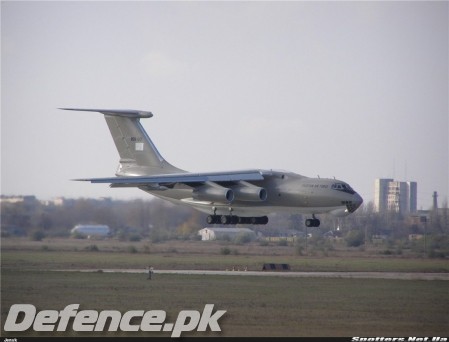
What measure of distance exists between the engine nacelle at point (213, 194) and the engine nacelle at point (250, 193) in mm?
276

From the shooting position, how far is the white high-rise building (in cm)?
4506

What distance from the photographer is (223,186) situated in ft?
118

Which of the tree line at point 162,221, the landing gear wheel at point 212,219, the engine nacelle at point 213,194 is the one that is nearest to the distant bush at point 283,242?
the tree line at point 162,221

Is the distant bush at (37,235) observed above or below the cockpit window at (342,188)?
below

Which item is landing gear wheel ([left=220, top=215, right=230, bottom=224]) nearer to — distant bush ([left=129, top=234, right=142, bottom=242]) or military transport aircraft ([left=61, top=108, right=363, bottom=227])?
military transport aircraft ([left=61, top=108, right=363, bottom=227])

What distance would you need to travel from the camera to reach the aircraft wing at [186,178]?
34.5 m

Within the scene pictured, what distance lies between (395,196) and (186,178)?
15152mm

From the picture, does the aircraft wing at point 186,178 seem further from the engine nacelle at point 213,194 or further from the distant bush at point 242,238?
the distant bush at point 242,238

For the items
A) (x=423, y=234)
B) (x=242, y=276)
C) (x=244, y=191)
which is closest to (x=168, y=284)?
(x=242, y=276)

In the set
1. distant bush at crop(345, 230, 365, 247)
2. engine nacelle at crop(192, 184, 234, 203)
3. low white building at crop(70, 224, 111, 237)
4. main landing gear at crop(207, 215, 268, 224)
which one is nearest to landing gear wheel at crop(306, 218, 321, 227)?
main landing gear at crop(207, 215, 268, 224)

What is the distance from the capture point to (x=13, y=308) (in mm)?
23562

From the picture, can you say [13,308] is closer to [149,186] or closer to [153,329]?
[153,329]

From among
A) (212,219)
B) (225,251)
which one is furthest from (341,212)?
(225,251)

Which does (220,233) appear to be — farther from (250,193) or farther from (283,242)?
(250,193)
